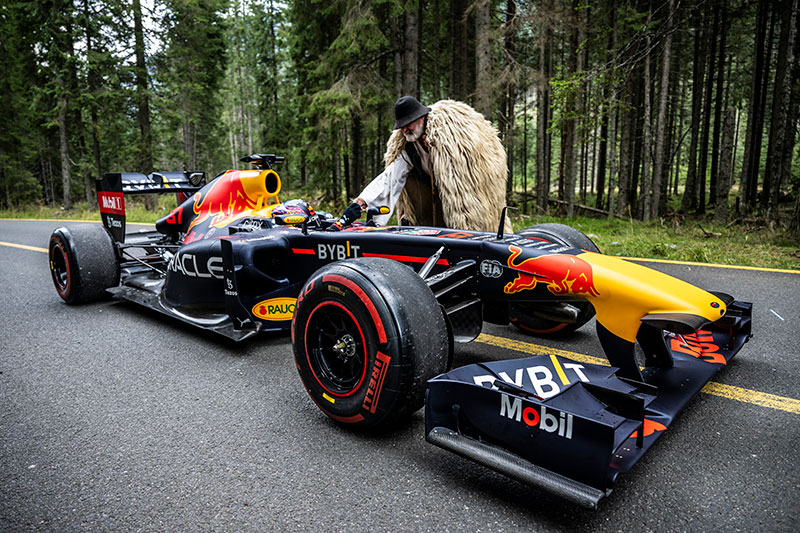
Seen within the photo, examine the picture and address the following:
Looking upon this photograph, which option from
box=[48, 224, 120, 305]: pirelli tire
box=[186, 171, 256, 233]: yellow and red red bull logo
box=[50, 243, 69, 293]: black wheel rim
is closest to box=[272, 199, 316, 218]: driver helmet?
box=[186, 171, 256, 233]: yellow and red red bull logo

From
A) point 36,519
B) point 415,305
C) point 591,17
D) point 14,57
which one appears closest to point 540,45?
point 591,17

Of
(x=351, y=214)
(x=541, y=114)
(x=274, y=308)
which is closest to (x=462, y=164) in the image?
(x=351, y=214)

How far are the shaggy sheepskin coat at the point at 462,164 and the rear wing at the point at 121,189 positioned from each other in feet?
11.3

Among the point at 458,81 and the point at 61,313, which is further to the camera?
the point at 458,81

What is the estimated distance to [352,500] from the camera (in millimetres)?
2012

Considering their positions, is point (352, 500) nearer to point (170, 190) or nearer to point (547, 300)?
point (547, 300)

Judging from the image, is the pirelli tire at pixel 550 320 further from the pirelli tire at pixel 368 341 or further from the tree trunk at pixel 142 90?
the tree trunk at pixel 142 90

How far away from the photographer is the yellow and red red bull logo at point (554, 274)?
8.39 ft

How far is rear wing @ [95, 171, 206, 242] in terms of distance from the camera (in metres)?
5.69

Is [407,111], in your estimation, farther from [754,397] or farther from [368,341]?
[754,397]

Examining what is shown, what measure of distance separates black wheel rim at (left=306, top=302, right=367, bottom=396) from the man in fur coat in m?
1.22

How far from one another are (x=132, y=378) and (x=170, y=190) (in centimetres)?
317

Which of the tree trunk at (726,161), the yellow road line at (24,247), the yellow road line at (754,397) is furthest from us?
the tree trunk at (726,161)

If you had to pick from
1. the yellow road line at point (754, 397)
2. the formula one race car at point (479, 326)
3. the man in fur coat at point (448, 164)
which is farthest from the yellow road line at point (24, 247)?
the yellow road line at point (754, 397)
